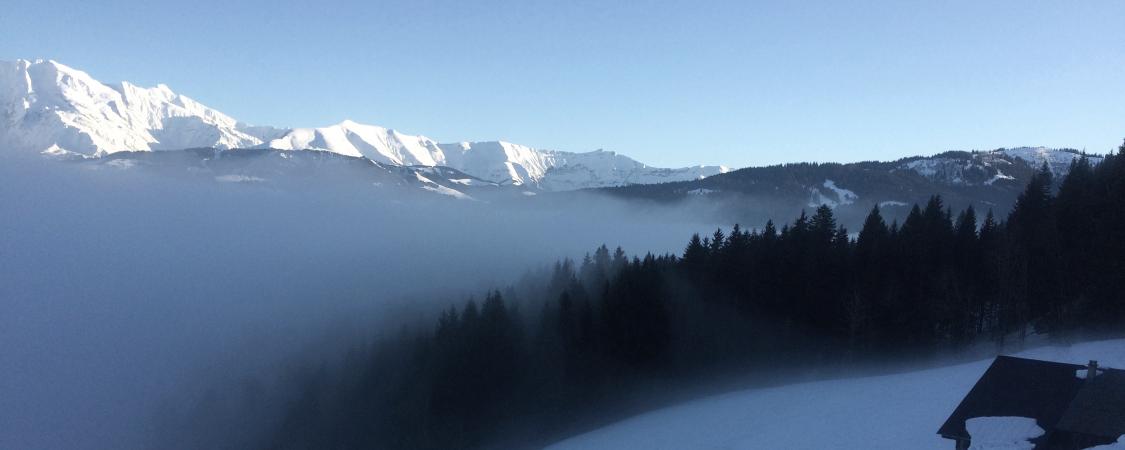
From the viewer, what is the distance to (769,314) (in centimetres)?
5641

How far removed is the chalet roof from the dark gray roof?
379 millimetres

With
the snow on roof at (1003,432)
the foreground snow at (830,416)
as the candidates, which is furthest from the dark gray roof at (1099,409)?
the foreground snow at (830,416)

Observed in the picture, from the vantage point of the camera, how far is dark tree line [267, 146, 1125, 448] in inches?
1820

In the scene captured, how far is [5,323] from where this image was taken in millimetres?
148375

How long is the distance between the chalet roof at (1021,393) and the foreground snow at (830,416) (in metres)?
2.85

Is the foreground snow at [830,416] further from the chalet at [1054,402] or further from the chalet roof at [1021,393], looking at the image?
the chalet at [1054,402]

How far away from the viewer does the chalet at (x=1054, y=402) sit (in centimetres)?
2275

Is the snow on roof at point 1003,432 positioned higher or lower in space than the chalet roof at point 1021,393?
lower

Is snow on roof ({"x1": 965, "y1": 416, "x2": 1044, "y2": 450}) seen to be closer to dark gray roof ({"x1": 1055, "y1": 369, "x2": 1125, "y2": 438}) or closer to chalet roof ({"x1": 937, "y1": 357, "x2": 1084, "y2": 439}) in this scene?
chalet roof ({"x1": 937, "y1": 357, "x2": 1084, "y2": 439})

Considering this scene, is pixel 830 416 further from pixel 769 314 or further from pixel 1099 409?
pixel 769 314

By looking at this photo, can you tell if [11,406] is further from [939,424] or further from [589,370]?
[939,424]

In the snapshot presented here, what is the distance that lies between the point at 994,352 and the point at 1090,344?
5.86 m

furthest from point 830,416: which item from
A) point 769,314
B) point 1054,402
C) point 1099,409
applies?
point 769,314

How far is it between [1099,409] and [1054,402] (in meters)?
1.41
